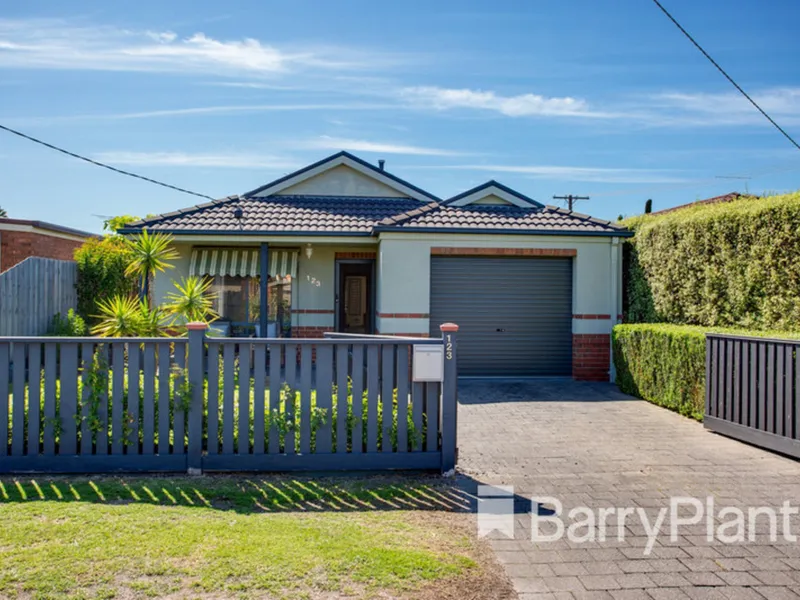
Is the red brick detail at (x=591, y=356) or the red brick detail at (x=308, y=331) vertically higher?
the red brick detail at (x=308, y=331)

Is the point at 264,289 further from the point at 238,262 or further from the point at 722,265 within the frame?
the point at 722,265

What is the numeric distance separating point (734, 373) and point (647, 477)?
268 cm

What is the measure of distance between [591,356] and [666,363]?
3.12 m

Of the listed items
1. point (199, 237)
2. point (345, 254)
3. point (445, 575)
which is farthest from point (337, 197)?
point (445, 575)

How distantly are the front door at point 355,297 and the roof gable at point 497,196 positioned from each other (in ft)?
10.4

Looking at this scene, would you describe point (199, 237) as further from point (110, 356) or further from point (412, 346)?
point (412, 346)

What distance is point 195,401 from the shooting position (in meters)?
5.67

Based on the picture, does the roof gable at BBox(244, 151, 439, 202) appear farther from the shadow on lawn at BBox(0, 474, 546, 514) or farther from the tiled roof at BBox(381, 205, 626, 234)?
A: the shadow on lawn at BBox(0, 474, 546, 514)

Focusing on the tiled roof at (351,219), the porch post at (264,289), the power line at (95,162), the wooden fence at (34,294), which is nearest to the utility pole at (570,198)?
the power line at (95,162)

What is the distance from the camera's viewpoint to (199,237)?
13.6 meters

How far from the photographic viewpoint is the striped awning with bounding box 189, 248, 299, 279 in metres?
14.4

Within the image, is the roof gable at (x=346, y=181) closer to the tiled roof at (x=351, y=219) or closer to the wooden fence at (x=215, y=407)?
the tiled roof at (x=351, y=219)

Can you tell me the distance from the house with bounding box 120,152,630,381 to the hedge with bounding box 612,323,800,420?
4.65 feet

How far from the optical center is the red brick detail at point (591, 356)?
12821 millimetres
